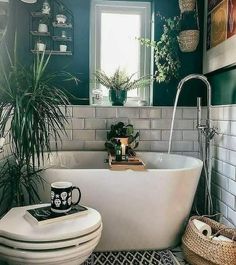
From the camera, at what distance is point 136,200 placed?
2004 millimetres

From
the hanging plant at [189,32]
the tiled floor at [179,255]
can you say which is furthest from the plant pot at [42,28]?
the tiled floor at [179,255]

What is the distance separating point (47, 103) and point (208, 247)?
4.58 ft

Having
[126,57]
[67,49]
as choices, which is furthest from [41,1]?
[126,57]

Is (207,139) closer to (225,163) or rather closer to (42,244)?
(225,163)

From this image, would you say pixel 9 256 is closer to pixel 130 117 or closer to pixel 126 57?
pixel 130 117

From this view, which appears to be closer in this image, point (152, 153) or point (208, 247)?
point (208, 247)

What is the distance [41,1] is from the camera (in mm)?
2861

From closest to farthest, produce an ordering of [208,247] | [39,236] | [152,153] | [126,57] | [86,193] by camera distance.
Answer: [39,236], [208,247], [86,193], [152,153], [126,57]

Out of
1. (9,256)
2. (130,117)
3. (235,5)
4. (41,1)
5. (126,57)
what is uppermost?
(41,1)

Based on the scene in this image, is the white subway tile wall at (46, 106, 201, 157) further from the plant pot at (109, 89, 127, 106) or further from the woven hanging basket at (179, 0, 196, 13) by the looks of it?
the woven hanging basket at (179, 0, 196, 13)

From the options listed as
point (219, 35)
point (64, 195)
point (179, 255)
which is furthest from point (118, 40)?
point (179, 255)

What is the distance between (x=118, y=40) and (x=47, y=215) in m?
2.20

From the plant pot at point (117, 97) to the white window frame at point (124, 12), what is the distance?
206 millimetres

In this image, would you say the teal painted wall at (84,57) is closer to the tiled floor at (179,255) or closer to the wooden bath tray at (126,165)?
the wooden bath tray at (126,165)
